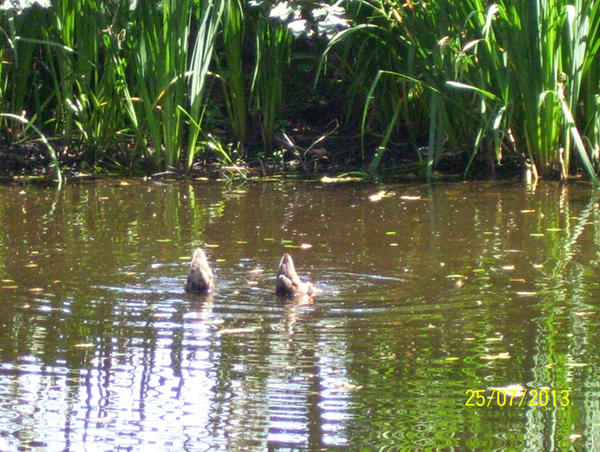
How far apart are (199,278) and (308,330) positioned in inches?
30.2

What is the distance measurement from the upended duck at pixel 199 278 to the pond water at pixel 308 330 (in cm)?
6

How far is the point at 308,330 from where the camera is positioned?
4309 millimetres

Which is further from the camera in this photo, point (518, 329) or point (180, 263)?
point (180, 263)

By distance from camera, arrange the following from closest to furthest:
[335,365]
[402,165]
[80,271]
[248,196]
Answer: [335,365]
[80,271]
[248,196]
[402,165]

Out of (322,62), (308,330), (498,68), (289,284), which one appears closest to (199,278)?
(289,284)

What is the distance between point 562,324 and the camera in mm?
4309

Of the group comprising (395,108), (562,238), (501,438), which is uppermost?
(395,108)

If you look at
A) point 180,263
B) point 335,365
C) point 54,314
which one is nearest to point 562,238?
point 180,263

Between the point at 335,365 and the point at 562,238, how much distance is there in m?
2.63

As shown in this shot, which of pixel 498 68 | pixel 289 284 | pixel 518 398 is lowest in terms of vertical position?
pixel 518 398

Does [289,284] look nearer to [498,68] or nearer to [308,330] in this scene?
[308,330]

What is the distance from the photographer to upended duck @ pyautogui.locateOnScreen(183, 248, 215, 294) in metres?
4.85

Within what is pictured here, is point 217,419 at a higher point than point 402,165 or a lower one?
lower

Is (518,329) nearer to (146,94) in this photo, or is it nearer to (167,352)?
(167,352)
